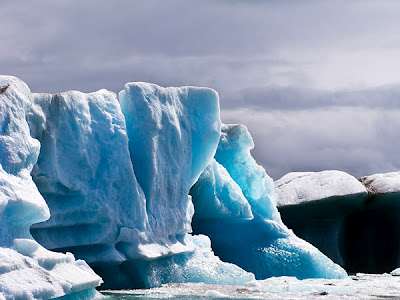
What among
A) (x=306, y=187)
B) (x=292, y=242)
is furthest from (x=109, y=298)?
A: (x=306, y=187)

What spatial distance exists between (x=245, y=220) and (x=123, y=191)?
4220mm

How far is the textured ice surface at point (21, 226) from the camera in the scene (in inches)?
260

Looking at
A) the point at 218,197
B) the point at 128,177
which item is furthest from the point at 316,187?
the point at 128,177

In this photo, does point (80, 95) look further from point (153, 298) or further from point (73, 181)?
point (153, 298)

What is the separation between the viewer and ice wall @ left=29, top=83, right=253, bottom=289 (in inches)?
365

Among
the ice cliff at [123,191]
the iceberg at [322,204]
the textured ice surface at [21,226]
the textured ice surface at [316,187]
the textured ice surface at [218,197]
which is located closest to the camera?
the textured ice surface at [21,226]

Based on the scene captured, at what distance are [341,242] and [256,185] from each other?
7456 mm

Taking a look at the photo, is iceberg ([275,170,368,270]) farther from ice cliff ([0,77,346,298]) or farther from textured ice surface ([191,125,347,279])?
ice cliff ([0,77,346,298])

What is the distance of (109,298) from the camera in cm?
853

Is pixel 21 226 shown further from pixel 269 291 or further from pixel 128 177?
pixel 269 291

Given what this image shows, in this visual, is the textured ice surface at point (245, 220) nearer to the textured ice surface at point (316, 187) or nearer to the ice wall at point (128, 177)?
the ice wall at point (128, 177)

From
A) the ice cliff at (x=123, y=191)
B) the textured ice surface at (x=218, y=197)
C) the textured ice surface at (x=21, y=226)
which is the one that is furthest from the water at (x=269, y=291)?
the textured ice surface at (x=218, y=197)

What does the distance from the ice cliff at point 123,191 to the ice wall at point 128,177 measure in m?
0.01

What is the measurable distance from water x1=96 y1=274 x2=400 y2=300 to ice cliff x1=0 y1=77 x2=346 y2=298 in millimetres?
497
